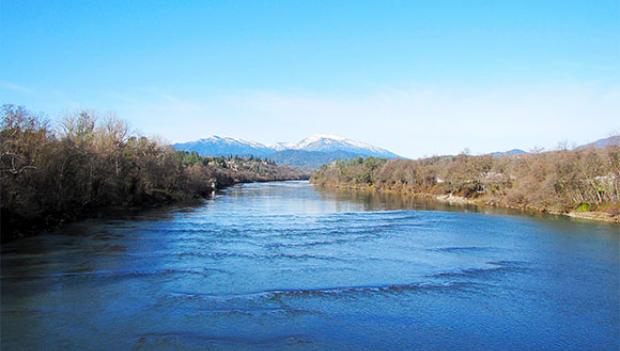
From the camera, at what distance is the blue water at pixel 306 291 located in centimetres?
1418

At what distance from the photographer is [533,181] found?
59.1m

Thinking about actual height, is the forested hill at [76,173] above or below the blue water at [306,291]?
above

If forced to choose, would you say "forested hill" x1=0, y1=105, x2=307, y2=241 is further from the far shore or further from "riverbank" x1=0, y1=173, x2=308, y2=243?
Answer: the far shore

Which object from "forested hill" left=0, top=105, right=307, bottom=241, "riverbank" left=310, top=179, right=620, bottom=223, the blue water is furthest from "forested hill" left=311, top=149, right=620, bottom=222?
"forested hill" left=0, top=105, right=307, bottom=241

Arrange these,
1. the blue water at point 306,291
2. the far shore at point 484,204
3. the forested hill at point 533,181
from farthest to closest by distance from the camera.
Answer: the forested hill at point 533,181 < the far shore at point 484,204 < the blue water at point 306,291

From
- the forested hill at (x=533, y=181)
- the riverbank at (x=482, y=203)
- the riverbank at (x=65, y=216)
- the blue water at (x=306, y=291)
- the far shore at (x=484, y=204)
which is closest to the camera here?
the blue water at (x=306, y=291)

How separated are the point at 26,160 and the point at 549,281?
31017 millimetres

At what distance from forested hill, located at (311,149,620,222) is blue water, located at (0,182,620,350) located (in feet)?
63.1

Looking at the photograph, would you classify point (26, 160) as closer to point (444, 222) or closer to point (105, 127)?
point (105, 127)

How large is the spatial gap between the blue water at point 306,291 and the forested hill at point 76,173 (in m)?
2.70

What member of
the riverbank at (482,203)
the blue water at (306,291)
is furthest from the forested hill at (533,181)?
the blue water at (306,291)

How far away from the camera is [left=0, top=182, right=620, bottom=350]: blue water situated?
1418 centimetres

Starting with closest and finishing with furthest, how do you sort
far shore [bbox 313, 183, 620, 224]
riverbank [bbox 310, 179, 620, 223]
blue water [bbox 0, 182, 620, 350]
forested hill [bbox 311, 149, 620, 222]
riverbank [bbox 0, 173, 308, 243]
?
1. blue water [bbox 0, 182, 620, 350]
2. riverbank [bbox 0, 173, 308, 243]
3. far shore [bbox 313, 183, 620, 224]
4. riverbank [bbox 310, 179, 620, 223]
5. forested hill [bbox 311, 149, 620, 222]

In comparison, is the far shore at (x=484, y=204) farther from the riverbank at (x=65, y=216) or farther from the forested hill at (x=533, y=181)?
the riverbank at (x=65, y=216)
